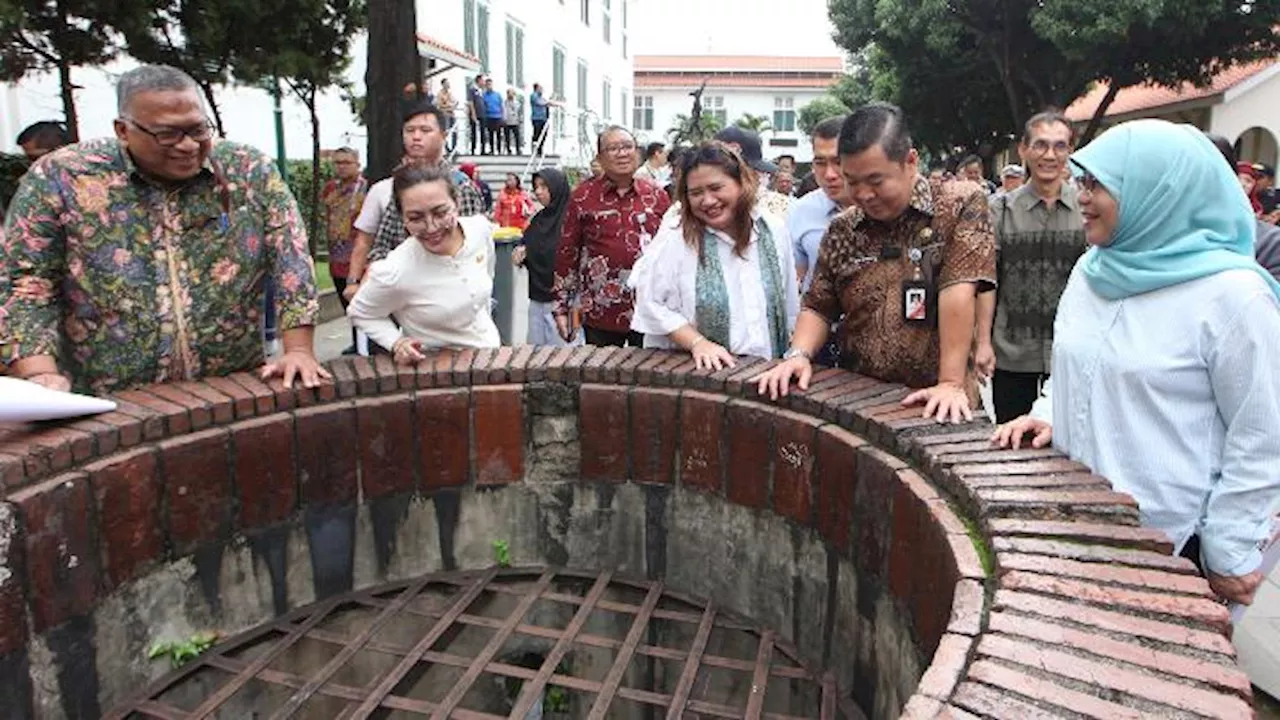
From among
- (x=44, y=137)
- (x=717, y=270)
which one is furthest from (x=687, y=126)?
(x=717, y=270)

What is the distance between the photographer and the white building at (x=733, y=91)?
5528 centimetres

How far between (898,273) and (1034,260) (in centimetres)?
143

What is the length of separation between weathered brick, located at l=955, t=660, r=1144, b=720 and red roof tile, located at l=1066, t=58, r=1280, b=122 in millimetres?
17220

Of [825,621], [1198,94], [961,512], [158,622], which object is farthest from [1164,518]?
[1198,94]

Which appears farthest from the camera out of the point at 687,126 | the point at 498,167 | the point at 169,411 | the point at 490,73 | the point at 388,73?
the point at 687,126

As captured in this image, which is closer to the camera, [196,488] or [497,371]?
[196,488]

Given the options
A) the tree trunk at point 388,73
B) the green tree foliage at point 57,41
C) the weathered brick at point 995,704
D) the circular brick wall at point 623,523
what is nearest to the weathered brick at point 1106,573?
the circular brick wall at point 623,523

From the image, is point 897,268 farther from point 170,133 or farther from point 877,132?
point 170,133

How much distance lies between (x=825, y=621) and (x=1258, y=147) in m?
24.4

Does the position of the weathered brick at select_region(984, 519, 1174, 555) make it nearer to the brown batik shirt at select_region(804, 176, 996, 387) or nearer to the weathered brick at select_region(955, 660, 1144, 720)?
the weathered brick at select_region(955, 660, 1144, 720)

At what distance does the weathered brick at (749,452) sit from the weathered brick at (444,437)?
0.86m

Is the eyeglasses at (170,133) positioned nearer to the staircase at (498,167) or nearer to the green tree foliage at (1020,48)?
the staircase at (498,167)

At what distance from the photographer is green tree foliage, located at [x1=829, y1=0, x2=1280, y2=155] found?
17219mm

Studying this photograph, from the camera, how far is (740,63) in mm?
58625
